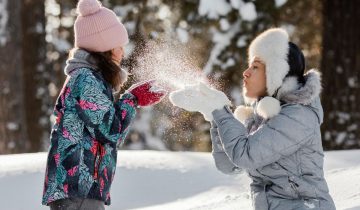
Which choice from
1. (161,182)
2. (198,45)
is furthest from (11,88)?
(161,182)

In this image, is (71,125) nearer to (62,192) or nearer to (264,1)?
(62,192)

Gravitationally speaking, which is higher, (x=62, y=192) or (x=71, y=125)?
(x=71, y=125)

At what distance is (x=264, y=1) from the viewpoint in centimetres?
998

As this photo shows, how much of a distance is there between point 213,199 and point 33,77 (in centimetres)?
772

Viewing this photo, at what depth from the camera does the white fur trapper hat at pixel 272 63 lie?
10.1ft

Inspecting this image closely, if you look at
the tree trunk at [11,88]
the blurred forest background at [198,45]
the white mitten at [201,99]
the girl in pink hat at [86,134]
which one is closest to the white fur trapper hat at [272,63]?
the white mitten at [201,99]

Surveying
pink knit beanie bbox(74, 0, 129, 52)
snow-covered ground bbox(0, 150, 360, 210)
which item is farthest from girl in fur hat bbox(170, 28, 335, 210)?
snow-covered ground bbox(0, 150, 360, 210)

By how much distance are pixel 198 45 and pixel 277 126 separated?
8.43 meters

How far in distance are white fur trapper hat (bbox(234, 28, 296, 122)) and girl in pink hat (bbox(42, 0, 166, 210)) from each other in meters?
0.62

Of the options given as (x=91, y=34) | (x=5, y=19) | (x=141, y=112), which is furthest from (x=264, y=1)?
(x=91, y=34)

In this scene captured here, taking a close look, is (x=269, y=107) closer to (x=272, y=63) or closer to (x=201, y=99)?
(x=272, y=63)

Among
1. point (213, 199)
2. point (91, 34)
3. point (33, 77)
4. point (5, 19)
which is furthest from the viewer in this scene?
point (33, 77)

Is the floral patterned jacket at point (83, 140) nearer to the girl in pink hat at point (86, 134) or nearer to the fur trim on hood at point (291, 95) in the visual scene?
the girl in pink hat at point (86, 134)

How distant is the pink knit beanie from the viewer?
11.4 ft
